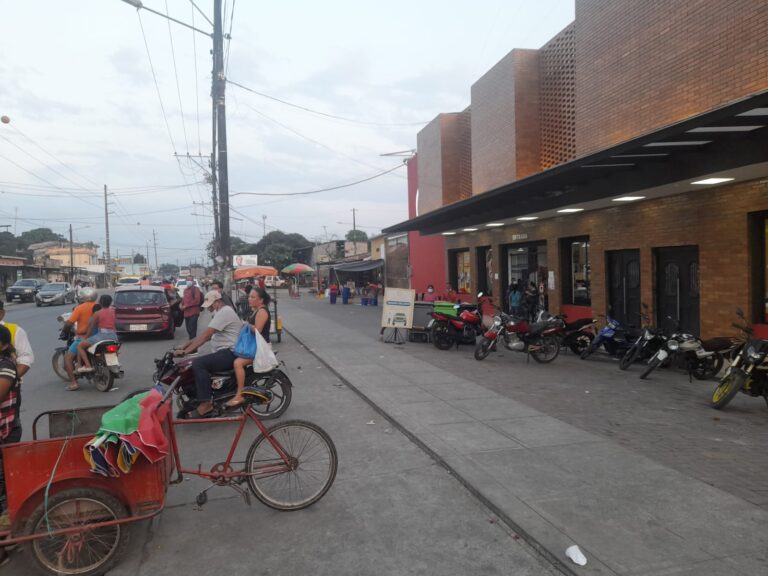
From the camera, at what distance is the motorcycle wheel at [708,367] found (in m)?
9.30

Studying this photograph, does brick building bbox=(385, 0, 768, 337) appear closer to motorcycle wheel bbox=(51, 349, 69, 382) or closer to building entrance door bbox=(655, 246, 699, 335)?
building entrance door bbox=(655, 246, 699, 335)

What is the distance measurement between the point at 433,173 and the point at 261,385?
18.5m

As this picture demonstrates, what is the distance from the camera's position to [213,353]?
6703mm

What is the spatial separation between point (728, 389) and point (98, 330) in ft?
30.9

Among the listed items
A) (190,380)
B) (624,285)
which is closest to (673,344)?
(624,285)

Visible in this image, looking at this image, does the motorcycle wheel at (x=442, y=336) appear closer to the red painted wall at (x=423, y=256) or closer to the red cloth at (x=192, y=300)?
the red cloth at (x=192, y=300)

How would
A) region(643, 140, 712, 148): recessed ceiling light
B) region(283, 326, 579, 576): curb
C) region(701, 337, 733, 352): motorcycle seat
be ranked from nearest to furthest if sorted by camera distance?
region(283, 326, 579, 576): curb → region(643, 140, 712, 148): recessed ceiling light → region(701, 337, 733, 352): motorcycle seat

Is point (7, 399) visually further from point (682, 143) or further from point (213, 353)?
point (682, 143)

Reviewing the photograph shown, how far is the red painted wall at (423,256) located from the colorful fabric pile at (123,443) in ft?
70.0

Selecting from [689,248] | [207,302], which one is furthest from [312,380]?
[689,248]

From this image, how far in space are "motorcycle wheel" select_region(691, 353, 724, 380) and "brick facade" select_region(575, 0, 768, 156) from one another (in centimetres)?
411

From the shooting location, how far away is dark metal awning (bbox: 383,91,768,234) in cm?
700

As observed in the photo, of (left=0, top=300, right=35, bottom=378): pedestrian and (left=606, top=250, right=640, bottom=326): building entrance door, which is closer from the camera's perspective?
(left=0, top=300, right=35, bottom=378): pedestrian

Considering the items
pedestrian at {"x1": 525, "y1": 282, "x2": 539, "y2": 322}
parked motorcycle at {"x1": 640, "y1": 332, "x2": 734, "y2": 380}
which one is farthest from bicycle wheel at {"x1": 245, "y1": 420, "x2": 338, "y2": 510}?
pedestrian at {"x1": 525, "y1": 282, "x2": 539, "y2": 322}
